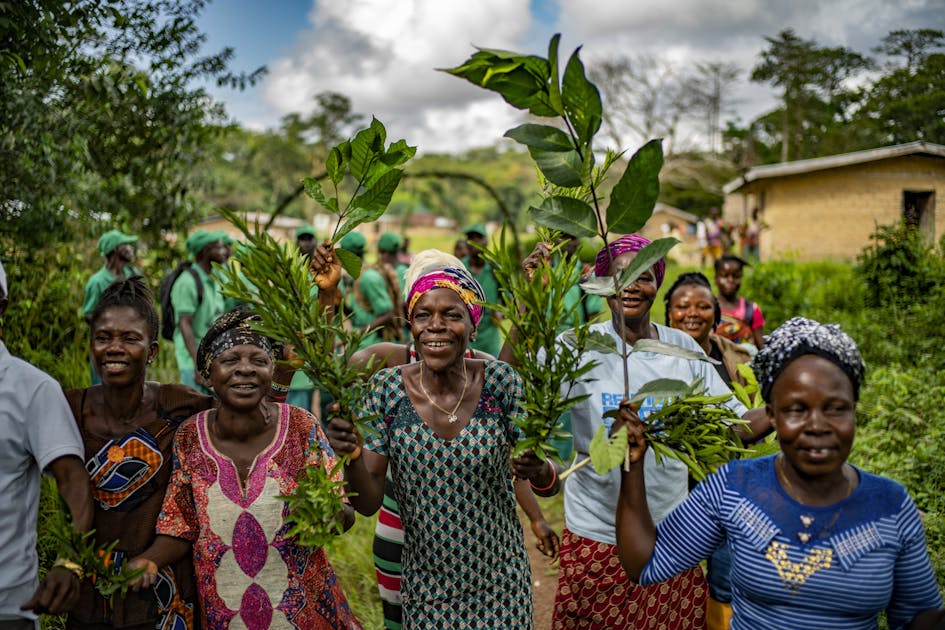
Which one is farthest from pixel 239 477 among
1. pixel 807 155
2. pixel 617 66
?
pixel 617 66

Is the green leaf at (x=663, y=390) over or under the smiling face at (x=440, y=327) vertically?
under

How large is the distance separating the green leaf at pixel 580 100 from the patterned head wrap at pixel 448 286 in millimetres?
817

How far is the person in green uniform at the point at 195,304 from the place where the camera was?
5387 millimetres

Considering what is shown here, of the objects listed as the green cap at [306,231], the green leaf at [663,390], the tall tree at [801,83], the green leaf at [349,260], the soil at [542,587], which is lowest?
the soil at [542,587]

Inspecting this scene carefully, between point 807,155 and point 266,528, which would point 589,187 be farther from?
point 807,155

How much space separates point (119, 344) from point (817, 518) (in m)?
1.98

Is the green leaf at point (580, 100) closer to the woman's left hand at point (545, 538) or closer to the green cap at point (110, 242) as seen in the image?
the woman's left hand at point (545, 538)

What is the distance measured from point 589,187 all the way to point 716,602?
2.13m

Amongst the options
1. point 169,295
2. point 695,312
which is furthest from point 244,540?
point 169,295

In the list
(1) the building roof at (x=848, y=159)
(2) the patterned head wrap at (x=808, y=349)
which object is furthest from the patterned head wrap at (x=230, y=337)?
(1) the building roof at (x=848, y=159)

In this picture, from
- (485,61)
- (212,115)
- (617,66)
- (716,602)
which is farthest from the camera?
(617,66)

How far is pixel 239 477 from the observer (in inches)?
91.1

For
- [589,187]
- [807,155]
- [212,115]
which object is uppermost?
[807,155]

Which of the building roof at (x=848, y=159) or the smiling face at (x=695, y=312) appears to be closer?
the smiling face at (x=695, y=312)
